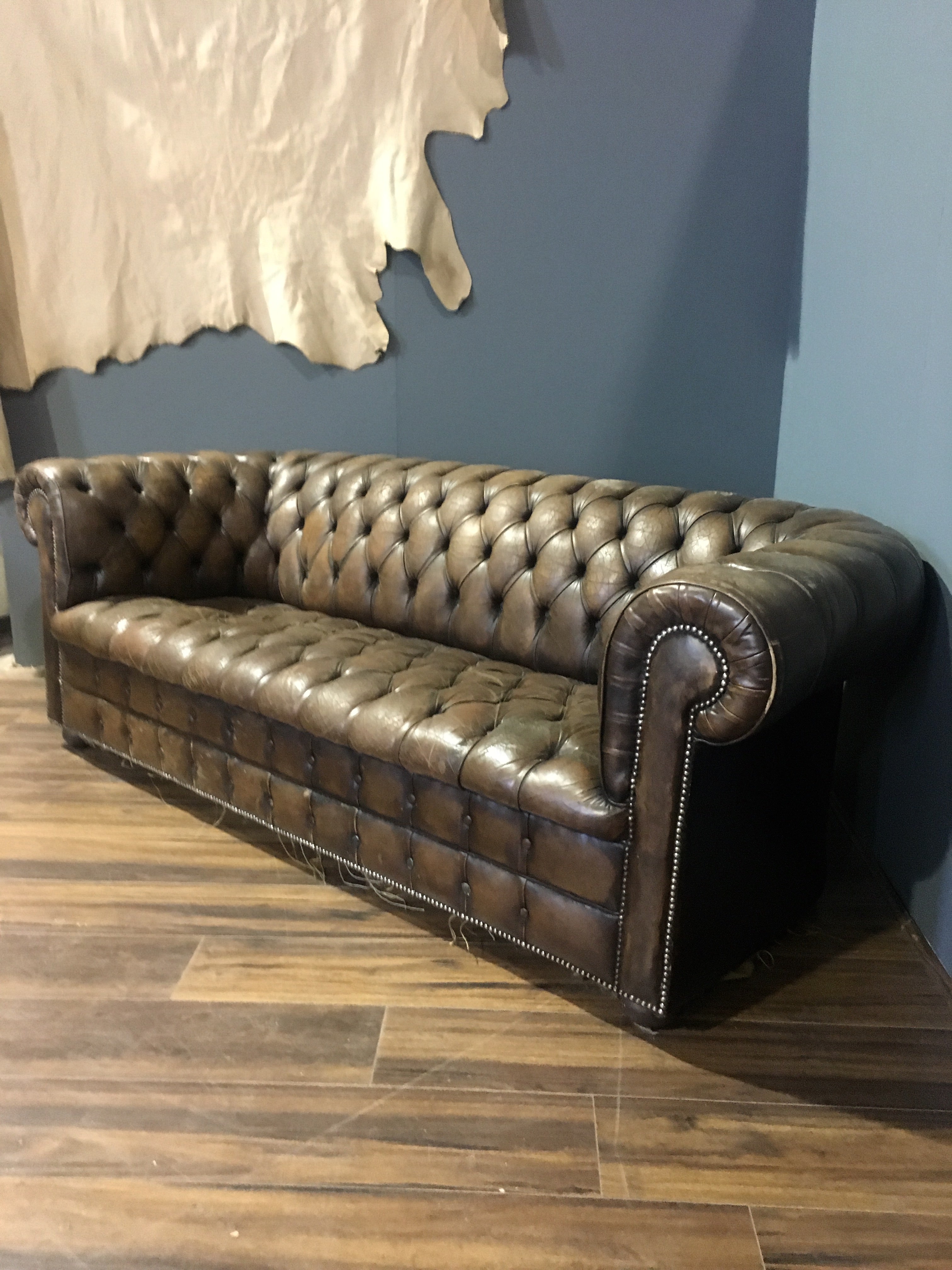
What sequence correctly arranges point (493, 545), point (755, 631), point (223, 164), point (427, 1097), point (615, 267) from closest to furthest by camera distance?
point (755, 631), point (427, 1097), point (493, 545), point (615, 267), point (223, 164)

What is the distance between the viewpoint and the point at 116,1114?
1.36m

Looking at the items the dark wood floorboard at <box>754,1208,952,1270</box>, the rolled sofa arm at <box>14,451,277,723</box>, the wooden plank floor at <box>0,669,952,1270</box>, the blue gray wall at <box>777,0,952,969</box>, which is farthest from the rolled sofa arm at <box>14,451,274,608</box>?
the dark wood floorboard at <box>754,1208,952,1270</box>

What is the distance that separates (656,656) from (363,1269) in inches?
35.3

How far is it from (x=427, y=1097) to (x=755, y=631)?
34.2 inches

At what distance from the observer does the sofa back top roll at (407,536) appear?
202 cm

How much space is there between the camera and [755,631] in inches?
49.9

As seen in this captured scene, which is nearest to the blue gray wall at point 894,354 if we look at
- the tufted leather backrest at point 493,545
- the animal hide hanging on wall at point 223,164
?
the tufted leather backrest at point 493,545

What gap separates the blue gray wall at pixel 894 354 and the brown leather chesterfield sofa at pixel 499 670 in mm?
166

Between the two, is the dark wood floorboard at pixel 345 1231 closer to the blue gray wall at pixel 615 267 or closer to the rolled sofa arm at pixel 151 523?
the rolled sofa arm at pixel 151 523

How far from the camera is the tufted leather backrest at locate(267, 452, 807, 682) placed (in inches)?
78.7

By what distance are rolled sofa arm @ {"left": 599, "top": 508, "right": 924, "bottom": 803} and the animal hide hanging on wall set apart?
172 cm

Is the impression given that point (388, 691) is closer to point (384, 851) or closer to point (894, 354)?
point (384, 851)

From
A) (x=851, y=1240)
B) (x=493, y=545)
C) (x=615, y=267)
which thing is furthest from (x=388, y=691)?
(x=615, y=267)

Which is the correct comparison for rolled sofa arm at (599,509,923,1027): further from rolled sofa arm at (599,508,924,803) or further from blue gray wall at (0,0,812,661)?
blue gray wall at (0,0,812,661)
